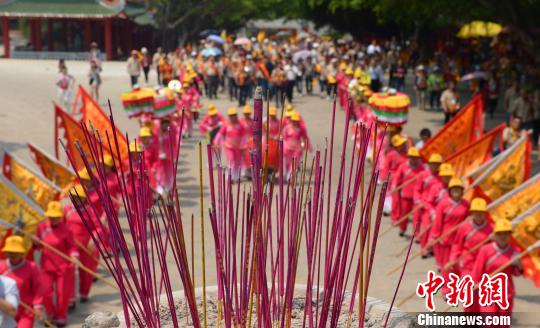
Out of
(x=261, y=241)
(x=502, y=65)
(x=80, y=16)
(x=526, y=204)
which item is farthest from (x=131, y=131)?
(x=80, y=16)

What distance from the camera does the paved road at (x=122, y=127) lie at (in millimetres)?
8852

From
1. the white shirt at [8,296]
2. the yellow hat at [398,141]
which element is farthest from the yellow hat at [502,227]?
the yellow hat at [398,141]

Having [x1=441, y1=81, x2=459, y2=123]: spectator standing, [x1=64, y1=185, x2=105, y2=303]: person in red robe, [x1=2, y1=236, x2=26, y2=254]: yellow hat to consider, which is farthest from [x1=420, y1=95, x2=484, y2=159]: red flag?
[x1=441, y1=81, x2=459, y2=123]: spectator standing

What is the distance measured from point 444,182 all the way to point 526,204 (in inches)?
39.4

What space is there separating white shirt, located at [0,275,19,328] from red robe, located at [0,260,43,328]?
1.37 feet

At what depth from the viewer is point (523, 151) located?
1036cm

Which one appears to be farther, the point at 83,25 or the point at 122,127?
the point at 83,25

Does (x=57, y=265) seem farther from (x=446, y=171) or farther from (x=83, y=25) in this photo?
(x=83, y=25)

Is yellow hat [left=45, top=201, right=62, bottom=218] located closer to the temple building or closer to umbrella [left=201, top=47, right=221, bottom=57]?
umbrella [left=201, top=47, right=221, bottom=57]

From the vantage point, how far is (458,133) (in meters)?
12.6

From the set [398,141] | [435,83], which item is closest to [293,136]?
[398,141]

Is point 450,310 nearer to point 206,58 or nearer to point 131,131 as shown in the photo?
point 131,131

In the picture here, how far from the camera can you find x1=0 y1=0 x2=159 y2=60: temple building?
40.4 meters

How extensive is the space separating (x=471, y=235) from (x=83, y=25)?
38470mm
